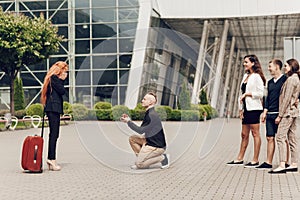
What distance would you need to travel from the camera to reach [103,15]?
32562 millimetres

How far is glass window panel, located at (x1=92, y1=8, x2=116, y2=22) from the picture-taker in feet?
106

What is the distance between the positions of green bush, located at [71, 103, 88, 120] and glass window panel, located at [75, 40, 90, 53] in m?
4.39

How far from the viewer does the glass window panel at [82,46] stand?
107ft

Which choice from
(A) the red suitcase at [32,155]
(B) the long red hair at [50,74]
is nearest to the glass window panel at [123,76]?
(B) the long red hair at [50,74]

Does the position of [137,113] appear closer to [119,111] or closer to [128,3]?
[119,111]

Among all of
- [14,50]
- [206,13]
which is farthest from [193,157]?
[206,13]

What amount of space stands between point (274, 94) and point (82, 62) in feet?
82.0

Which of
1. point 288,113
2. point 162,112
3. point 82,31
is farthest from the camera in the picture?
point 82,31

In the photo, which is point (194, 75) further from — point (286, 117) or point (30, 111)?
point (286, 117)

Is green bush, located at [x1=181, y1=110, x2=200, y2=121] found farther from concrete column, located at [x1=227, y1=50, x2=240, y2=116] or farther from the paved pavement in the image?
concrete column, located at [x1=227, y1=50, x2=240, y2=116]

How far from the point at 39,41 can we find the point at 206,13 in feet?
41.1

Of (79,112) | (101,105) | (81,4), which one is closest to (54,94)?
(79,112)

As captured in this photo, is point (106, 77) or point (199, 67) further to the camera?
point (199, 67)

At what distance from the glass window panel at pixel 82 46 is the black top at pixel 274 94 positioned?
24.8 metres
